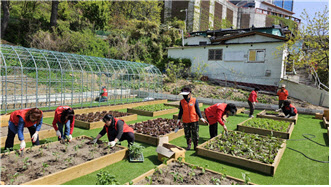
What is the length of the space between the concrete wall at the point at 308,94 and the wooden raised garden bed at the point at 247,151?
33.7 feet

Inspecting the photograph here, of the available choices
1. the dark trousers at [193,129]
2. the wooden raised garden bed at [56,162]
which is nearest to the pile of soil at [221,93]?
the dark trousers at [193,129]

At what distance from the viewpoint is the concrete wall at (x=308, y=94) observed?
13819 millimetres

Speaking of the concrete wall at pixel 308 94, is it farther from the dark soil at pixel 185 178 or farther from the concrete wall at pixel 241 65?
the dark soil at pixel 185 178

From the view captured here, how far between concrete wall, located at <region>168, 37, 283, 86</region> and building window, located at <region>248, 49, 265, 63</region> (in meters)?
0.27

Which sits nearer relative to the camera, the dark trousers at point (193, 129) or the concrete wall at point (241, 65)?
the dark trousers at point (193, 129)

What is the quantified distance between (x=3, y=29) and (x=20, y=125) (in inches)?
916

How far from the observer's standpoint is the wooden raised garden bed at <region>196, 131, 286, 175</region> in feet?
15.5

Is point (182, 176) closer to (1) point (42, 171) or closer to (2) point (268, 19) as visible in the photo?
(1) point (42, 171)

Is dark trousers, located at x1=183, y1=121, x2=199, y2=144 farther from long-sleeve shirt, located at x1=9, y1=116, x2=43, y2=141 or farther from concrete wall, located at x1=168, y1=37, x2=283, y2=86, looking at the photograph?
concrete wall, located at x1=168, y1=37, x2=283, y2=86

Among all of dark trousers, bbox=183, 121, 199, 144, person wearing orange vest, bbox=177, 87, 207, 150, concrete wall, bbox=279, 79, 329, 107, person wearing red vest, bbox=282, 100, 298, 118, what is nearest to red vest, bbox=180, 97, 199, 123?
person wearing orange vest, bbox=177, 87, 207, 150


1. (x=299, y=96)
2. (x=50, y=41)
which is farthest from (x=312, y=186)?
(x=50, y=41)

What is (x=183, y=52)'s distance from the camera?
2373cm

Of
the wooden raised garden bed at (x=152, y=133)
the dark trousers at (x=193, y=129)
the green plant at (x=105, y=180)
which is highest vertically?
the dark trousers at (x=193, y=129)

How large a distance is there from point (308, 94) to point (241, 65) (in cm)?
649
